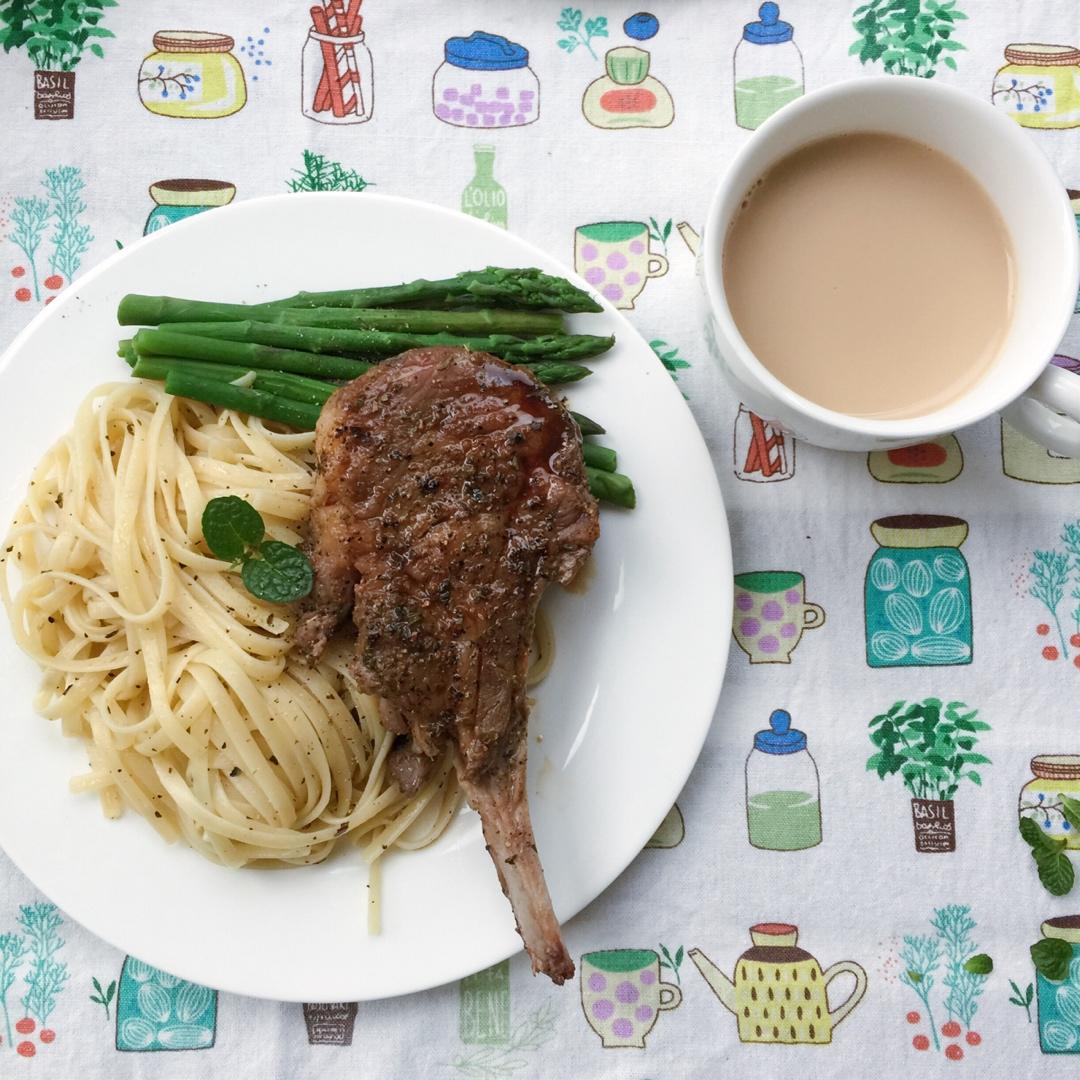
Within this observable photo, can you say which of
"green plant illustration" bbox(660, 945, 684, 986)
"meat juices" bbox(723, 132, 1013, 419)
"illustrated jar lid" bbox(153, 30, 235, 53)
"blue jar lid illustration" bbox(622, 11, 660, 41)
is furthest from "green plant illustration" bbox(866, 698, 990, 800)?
"illustrated jar lid" bbox(153, 30, 235, 53)

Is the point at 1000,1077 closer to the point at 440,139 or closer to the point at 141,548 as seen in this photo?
the point at 141,548

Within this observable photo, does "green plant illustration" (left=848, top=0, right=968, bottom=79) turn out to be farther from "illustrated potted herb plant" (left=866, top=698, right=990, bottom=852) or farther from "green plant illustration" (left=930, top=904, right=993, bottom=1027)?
"green plant illustration" (left=930, top=904, right=993, bottom=1027)

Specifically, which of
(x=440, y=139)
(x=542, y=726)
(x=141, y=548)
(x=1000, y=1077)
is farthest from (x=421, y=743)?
(x=1000, y=1077)

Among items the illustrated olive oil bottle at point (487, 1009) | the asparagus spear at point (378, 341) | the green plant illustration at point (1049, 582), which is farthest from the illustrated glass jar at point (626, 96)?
the illustrated olive oil bottle at point (487, 1009)

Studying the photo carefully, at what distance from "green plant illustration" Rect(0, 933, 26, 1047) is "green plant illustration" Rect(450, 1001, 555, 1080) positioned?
1646 mm

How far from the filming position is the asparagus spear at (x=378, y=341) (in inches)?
135

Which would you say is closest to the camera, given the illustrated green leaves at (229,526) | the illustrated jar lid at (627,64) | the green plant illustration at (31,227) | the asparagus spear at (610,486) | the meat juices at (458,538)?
the meat juices at (458,538)

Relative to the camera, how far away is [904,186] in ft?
10.8

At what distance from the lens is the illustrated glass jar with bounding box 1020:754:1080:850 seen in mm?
3912

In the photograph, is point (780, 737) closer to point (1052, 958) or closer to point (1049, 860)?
point (1049, 860)

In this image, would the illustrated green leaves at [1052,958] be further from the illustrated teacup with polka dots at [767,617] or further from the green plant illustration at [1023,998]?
the illustrated teacup with polka dots at [767,617]

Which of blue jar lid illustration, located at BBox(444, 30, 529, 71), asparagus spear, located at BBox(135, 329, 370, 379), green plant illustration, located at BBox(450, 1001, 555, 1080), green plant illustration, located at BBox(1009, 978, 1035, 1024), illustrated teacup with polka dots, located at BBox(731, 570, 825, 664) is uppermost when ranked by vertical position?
blue jar lid illustration, located at BBox(444, 30, 529, 71)

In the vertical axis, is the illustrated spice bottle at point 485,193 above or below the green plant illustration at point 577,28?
below

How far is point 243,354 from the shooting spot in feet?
11.3
